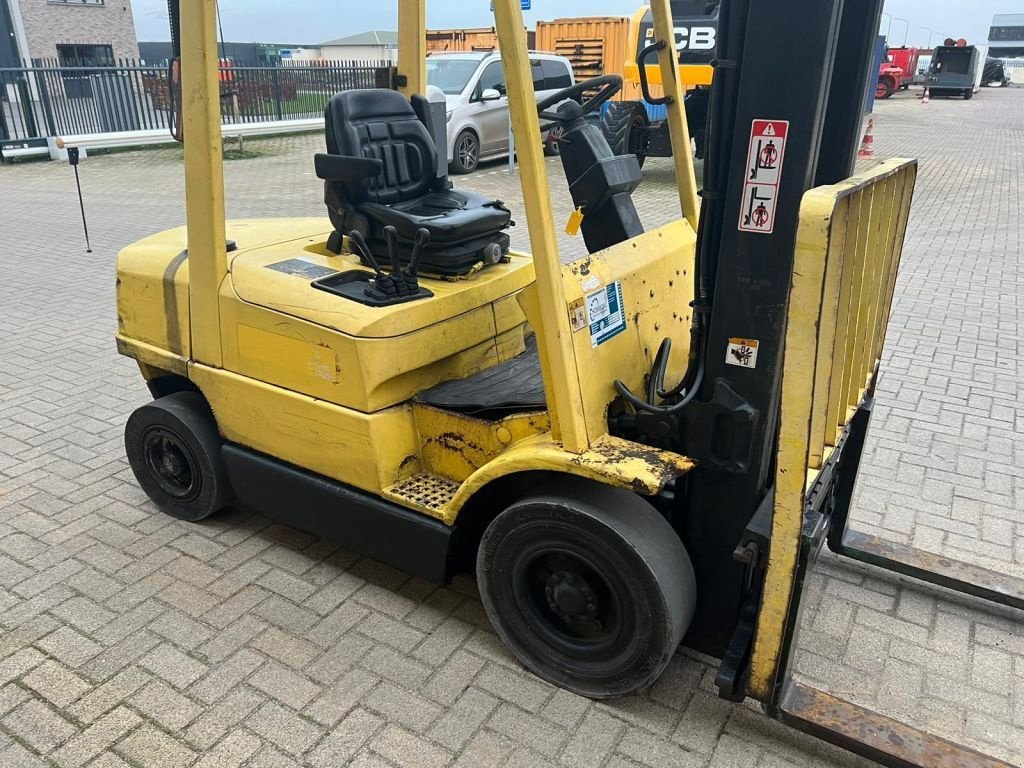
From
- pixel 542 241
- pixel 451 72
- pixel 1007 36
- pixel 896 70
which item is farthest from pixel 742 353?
pixel 1007 36

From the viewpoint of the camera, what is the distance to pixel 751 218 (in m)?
2.30

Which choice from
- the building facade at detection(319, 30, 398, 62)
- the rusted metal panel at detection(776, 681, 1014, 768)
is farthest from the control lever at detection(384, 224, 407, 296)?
the building facade at detection(319, 30, 398, 62)

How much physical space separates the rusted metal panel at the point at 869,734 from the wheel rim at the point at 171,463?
273 cm

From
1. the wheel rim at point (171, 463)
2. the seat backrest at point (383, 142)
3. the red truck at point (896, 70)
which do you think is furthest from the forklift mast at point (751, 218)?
the red truck at point (896, 70)

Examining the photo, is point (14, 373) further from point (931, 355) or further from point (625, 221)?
point (931, 355)

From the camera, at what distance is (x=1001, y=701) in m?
2.79

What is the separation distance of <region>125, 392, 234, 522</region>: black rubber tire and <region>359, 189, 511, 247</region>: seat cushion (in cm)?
124

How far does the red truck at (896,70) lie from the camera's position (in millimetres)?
33531

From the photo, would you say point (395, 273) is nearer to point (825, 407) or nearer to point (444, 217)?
point (444, 217)

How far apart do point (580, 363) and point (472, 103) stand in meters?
12.6

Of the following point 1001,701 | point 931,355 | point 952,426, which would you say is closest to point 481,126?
point 931,355

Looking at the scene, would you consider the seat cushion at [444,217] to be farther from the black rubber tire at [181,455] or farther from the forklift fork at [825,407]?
the forklift fork at [825,407]

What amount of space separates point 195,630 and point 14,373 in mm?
3646

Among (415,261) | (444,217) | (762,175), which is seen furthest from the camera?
(444,217)
